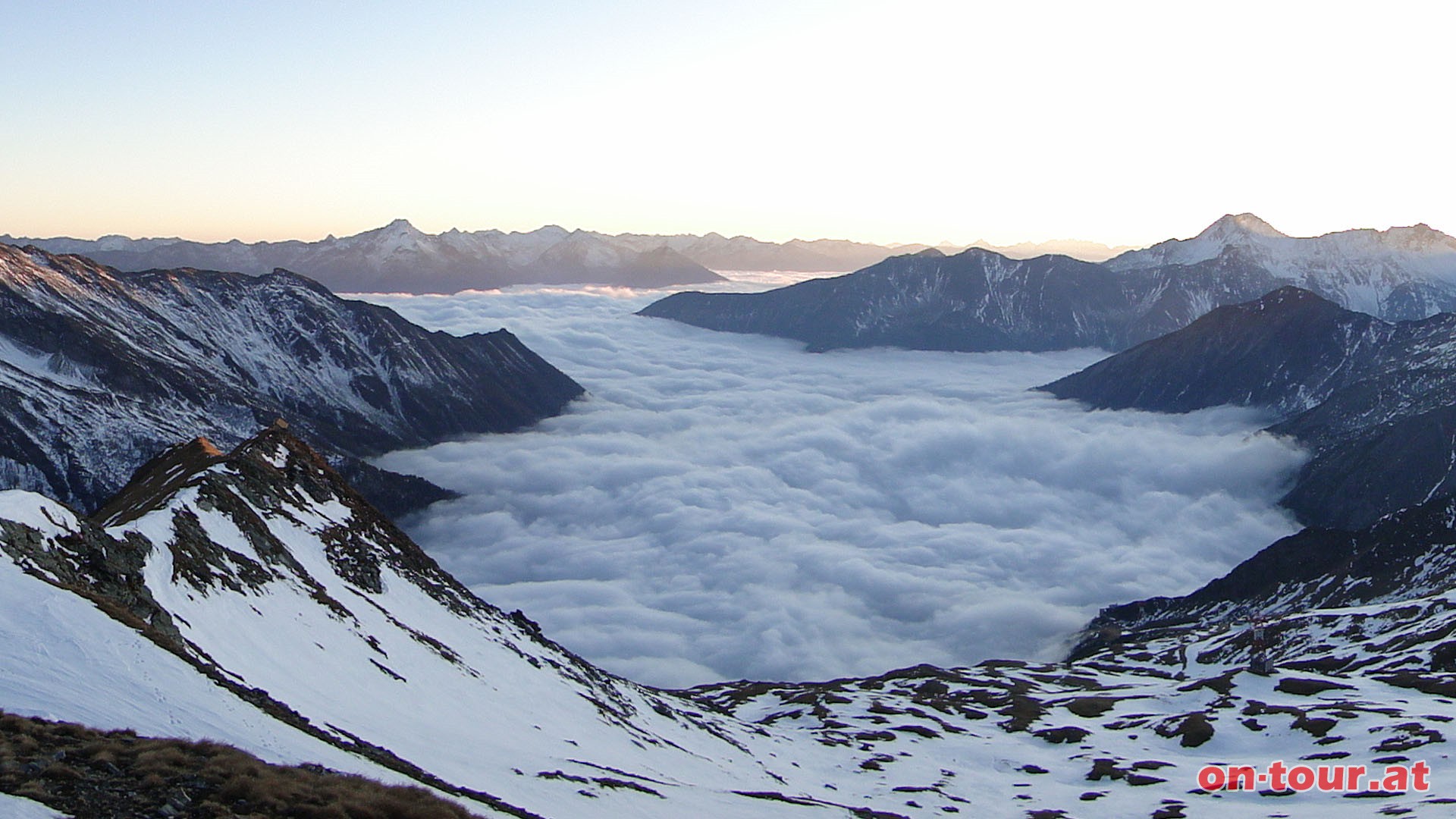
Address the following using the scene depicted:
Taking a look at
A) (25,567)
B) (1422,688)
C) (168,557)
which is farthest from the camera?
(1422,688)

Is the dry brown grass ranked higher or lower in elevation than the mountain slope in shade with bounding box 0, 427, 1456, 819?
higher

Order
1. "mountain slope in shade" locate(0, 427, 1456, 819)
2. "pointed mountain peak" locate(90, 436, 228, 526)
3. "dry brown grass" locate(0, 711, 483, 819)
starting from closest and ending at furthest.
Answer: "dry brown grass" locate(0, 711, 483, 819) → "mountain slope in shade" locate(0, 427, 1456, 819) → "pointed mountain peak" locate(90, 436, 228, 526)

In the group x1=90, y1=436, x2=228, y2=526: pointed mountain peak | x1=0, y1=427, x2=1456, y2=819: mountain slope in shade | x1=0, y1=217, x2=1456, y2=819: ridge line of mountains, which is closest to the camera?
x1=0, y1=217, x2=1456, y2=819: ridge line of mountains

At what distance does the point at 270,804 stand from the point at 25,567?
20944 millimetres

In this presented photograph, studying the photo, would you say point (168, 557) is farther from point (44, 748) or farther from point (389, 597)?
point (44, 748)

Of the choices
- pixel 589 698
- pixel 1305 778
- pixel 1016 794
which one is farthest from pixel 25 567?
pixel 1305 778

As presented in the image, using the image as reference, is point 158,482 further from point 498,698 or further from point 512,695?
point 498,698

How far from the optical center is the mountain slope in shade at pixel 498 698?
35219 millimetres

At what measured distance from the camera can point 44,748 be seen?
24891 mm

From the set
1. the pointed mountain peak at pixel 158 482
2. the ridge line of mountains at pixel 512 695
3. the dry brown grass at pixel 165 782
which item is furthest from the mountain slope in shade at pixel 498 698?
the dry brown grass at pixel 165 782

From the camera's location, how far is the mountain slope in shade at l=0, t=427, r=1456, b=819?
3522 cm

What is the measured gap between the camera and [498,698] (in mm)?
66188

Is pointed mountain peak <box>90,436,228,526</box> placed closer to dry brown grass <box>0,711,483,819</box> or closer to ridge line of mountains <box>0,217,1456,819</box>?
ridge line of mountains <box>0,217,1456,819</box>

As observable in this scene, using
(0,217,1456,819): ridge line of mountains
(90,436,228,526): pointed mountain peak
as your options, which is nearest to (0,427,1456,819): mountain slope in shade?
(0,217,1456,819): ridge line of mountains
